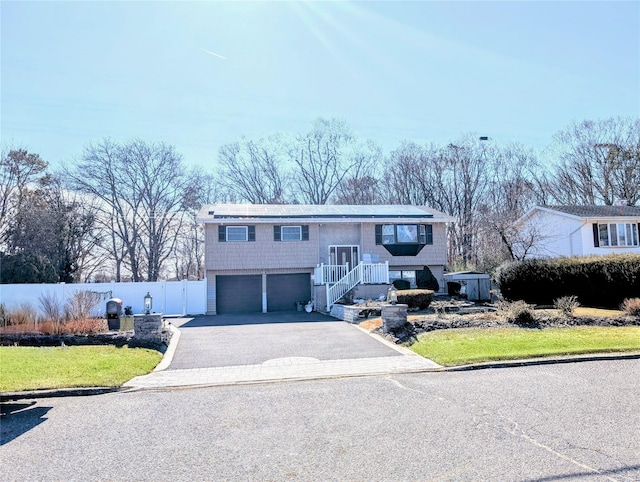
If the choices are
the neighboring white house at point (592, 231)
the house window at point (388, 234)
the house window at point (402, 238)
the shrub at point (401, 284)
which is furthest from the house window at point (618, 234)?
the house window at point (388, 234)

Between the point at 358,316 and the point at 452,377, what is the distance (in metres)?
8.82

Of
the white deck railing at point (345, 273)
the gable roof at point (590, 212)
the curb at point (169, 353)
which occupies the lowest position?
the curb at point (169, 353)

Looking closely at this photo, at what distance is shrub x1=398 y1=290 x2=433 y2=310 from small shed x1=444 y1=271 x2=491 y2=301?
8.62 m

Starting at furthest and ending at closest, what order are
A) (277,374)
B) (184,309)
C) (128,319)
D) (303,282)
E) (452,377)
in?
(303,282) → (184,309) → (128,319) → (277,374) → (452,377)

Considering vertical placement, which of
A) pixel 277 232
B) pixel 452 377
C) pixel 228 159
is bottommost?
pixel 452 377

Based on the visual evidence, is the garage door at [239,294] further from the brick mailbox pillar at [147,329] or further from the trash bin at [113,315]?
the brick mailbox pillar at [147,329]

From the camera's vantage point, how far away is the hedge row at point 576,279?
17203 mm

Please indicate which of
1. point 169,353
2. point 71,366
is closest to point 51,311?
point 169,353

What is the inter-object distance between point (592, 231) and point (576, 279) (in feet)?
29.6

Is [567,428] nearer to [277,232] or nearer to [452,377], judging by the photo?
[452,377]

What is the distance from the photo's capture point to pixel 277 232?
24.4 metres

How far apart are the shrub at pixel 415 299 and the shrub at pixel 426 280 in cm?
685

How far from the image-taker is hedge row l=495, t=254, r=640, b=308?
17.2 meters

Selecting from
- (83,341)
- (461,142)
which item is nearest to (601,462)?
(83,341)
